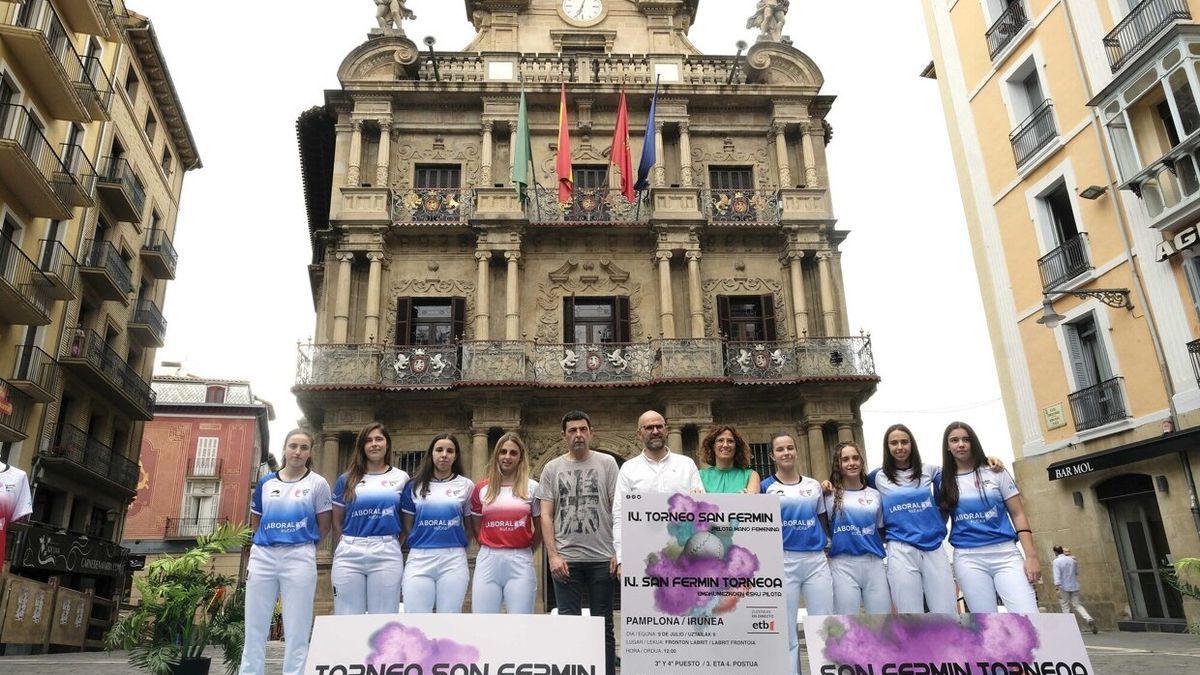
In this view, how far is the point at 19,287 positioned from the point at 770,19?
824 inches

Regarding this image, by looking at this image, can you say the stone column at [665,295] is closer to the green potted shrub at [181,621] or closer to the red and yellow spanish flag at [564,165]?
the red and yellow spanish flag at [564,165]

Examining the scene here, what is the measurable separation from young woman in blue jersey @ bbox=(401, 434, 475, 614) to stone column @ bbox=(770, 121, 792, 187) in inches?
627

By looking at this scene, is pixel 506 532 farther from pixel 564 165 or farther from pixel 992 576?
pixel 564 165

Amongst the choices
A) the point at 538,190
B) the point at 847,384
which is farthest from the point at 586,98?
the point at 847,384

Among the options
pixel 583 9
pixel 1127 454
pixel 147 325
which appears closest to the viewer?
pixel 1127 454

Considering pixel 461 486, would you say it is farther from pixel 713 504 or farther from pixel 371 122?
pixel 371 122

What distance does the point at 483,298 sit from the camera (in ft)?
61.4

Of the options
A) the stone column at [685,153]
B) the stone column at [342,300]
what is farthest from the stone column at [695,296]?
the stone column at [342,300]

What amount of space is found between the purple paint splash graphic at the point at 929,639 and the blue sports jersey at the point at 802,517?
174 cm

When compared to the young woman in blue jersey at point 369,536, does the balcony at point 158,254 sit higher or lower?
higher

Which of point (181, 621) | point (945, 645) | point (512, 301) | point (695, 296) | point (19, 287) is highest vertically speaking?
point (19, 287)

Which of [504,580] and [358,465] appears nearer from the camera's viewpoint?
[504,580]

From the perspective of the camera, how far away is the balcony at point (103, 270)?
22.8 meters

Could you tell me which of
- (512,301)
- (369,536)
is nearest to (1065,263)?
(512,301)
